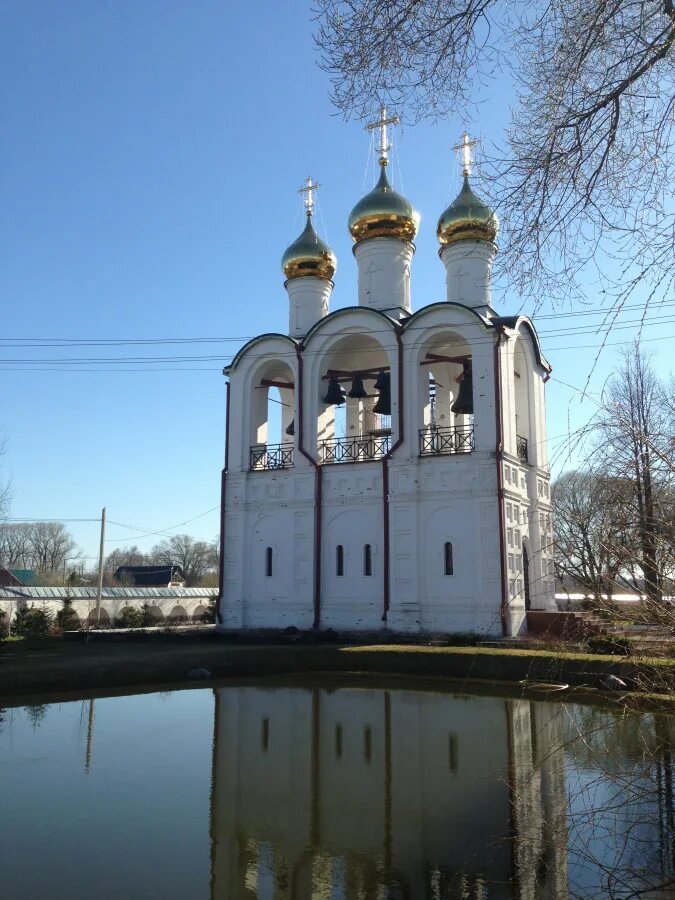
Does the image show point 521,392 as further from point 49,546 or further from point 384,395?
point 49,546

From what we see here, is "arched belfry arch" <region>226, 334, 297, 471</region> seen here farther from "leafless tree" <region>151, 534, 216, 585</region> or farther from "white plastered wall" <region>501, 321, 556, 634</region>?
"leafless tree" <region>151, 534, 216, 585</region>

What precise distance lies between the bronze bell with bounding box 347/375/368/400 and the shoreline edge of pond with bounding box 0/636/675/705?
Result: 7952mm

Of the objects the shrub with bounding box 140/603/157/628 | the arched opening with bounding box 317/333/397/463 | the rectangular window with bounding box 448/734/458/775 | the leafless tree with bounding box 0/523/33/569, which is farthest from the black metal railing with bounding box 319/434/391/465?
the leafless tree with bounding box 0/523/33/569

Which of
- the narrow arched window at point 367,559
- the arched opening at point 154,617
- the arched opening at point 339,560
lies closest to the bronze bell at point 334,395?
the arched opening at point 339,560

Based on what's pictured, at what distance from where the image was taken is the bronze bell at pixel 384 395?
22938mm

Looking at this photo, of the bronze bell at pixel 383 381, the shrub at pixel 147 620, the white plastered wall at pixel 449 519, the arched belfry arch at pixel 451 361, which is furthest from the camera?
the shrub at pixel 147 620

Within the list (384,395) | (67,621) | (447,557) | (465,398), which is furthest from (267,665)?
(67,621)

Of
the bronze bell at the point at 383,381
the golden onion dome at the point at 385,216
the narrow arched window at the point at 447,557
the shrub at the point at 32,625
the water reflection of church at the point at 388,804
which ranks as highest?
the golden onion dome at the point at 385,216

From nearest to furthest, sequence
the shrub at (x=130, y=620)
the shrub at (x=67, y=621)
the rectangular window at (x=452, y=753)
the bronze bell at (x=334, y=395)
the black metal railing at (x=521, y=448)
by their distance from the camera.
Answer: the rectangular window at (x=452, y=753) → the black metal railing at (x=521, y=448) → the bronze bell at (x=334, y=395) → the shrub at (x=67, y=621) → the shrub at (x=130, y=620)

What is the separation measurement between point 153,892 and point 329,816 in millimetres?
2063

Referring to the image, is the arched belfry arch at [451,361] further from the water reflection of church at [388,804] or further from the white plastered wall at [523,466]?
the water reflection of church at [388,804]

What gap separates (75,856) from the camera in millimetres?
6098

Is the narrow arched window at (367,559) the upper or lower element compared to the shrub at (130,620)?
upper

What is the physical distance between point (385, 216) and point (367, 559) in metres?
10.6
